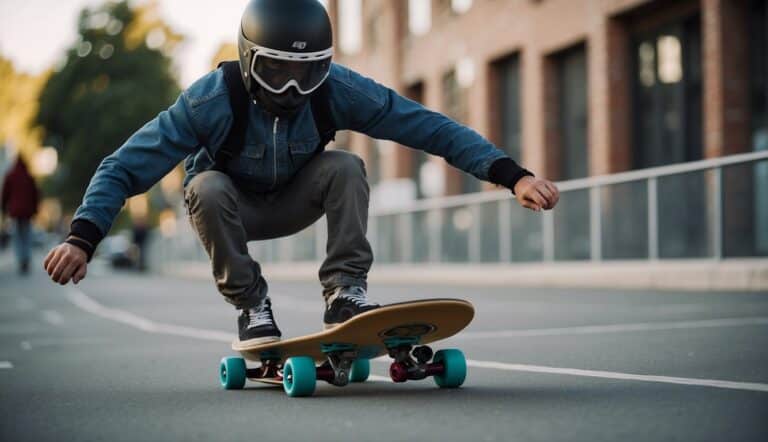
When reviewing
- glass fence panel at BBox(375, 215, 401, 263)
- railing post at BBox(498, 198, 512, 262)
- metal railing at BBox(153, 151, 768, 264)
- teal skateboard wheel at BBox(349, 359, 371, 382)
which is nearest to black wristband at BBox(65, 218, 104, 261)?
teal skateboard wheel at BBox(349, 359, 371, 382)

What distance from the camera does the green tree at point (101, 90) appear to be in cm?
6081

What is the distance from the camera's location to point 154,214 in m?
78.1

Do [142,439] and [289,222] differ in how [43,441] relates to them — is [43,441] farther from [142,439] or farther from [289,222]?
[289,222]

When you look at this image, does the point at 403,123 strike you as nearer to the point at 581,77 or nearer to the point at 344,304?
the point at 344,304

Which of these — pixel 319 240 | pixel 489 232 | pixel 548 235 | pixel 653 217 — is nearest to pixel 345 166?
pixel 653 217

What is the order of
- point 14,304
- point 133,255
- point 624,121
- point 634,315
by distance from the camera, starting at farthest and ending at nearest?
point 133,255
point 624,121
point 14,304
point 634,315

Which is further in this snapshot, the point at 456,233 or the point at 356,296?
the point at 456,233

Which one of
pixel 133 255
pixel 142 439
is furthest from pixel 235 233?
pixel 133 255

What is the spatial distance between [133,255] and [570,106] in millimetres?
22237

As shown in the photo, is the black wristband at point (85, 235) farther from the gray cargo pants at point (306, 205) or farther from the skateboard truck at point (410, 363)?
the skateboard truck at point (410, 363)

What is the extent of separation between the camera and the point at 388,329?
188 inches

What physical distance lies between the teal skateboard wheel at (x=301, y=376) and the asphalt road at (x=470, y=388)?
73 millimetres

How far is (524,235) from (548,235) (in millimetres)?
778

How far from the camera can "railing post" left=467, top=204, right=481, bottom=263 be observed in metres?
20.5
